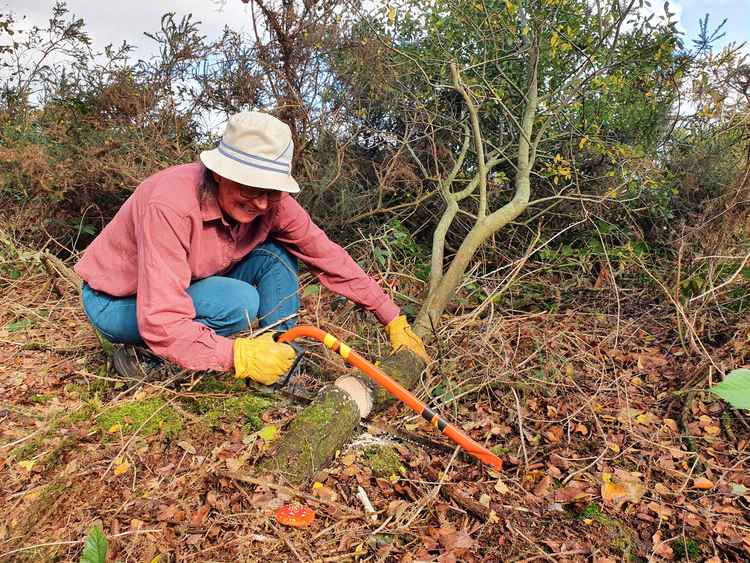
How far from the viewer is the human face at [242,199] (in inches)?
94.9

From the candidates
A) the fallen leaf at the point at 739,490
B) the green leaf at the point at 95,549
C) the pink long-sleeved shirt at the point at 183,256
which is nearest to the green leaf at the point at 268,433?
the pink long-sleeved shirt at the point at 183,256

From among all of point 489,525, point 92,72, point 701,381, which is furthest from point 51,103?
point 701,381

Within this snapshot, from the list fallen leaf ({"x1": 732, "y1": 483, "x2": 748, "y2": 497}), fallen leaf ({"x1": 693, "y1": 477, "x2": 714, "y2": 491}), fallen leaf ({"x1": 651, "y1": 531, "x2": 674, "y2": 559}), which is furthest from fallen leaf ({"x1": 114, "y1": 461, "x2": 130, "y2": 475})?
fallen leaf ({"x1": 732, "y1": 483, "x2": 748, "y2": 497})

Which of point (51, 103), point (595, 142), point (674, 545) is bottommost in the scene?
point (674, 545)

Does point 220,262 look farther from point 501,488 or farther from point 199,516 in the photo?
point 501,488

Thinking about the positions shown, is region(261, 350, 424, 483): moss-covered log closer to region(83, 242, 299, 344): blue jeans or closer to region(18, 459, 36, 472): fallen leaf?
region(83, 242, 299, 344): blue jeans

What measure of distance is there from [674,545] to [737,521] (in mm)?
312

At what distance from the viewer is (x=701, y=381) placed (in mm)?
2797

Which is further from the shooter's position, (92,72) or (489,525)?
(92,72)

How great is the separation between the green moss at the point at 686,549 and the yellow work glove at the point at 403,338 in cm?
134

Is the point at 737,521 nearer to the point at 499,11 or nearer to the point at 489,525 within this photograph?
the point at 489,525

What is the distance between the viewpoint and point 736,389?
66cm

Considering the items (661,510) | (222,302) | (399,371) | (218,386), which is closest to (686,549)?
(661,510)

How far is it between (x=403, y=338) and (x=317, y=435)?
2.90 feet
